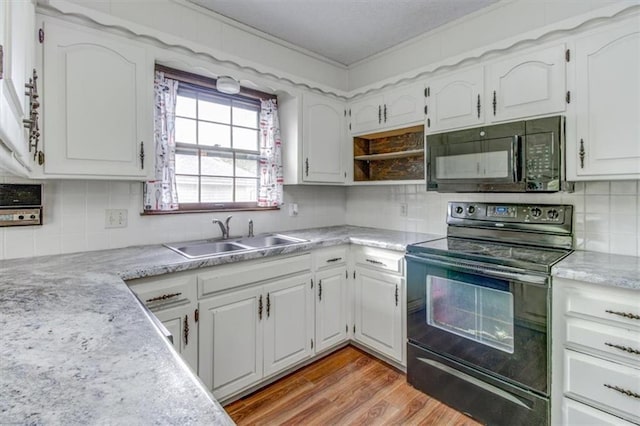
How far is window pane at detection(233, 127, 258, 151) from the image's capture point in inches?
106

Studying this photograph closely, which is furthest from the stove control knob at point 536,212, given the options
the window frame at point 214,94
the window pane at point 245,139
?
the window pane at point 245,139

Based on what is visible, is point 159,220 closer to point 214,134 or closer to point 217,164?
point 217,164

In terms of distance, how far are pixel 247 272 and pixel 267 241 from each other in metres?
0.62

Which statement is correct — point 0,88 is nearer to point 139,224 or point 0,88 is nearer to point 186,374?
point 186,374

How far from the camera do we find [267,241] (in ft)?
8.43

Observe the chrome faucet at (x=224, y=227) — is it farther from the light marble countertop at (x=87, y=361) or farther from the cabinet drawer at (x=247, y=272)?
the light marble countertop at (x=87, y=361)

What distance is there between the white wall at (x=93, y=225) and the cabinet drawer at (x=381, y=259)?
0.96m

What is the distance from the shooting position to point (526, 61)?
1923mm

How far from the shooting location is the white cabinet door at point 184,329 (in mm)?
1668

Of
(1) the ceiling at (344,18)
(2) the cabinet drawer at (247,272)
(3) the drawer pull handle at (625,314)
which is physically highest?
(1) the ceiling at (344,18)

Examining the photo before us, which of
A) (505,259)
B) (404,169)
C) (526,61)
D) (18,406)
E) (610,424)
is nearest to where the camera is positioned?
(18,406)

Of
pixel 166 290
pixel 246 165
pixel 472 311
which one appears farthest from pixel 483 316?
pixel 246 165

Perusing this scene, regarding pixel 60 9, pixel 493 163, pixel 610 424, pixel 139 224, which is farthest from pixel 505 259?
pixel 60 9

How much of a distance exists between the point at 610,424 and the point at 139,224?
8.91 feet
